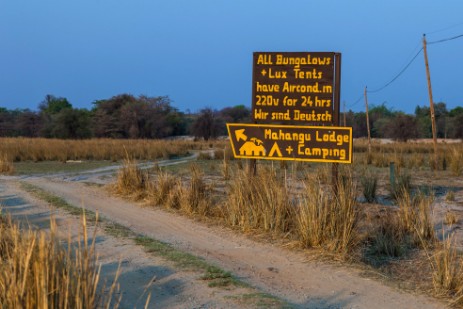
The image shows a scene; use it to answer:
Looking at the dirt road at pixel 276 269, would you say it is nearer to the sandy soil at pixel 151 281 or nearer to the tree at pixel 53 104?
the sandy soil at pixel 151 281

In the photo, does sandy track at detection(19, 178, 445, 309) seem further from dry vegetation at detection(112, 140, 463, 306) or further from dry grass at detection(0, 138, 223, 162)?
dry grass at detection(0, 138, 223, 162)

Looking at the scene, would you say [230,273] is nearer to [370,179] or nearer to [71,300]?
[71,300]

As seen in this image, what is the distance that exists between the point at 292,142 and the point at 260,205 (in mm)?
1968

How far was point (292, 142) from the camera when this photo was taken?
37.6 ft

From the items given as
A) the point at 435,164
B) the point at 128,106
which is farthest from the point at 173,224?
the point at 128,106

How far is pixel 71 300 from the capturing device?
4359mm

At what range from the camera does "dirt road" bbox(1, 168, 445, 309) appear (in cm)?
627

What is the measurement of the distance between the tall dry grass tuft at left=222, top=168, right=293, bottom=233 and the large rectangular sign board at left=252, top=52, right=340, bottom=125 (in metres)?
1.44

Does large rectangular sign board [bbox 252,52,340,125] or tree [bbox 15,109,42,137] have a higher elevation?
tree [bbox 15,109,42,137]

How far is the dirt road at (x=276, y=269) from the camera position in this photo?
627cm

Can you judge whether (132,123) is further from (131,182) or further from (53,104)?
(131,182)

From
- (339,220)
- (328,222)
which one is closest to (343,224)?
(339,220)

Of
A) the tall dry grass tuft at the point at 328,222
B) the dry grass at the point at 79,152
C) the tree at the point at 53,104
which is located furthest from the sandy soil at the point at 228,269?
the tree at the point at 53,104

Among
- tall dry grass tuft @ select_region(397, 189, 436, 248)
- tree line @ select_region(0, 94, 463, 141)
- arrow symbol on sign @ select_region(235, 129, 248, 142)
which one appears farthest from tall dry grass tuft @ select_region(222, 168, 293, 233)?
tree line @ select_region(0, 94, 463, 141)
